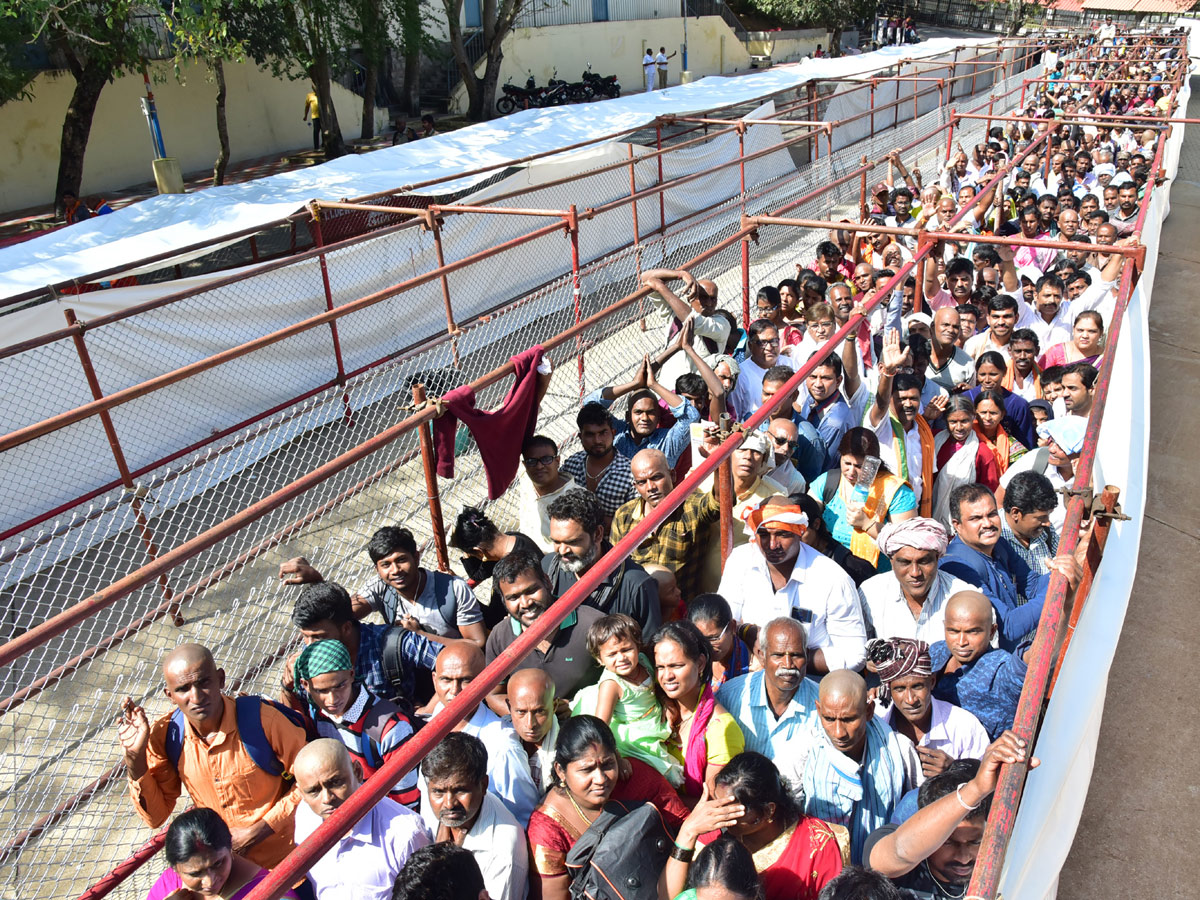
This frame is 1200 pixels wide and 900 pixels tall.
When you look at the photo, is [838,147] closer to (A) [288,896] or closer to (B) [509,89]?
(B) [509,89]

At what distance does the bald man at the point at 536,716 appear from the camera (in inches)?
118

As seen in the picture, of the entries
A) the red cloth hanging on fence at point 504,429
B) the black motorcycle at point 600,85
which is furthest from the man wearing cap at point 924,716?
the black motorcycle at point 600,85

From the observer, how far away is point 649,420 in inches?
199

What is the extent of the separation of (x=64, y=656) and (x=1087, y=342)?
6627 millimetres

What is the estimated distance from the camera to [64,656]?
533cm

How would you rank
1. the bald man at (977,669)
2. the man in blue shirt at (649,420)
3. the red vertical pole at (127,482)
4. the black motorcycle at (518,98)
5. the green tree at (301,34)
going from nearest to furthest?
the bald man at (977,669) < the man in blue shirt at (649,420) < the red vertical pole at (127,482) < the green tree at (301,34) < the black motorcycle at (518,98)

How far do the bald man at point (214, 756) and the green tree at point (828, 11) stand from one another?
36.9 metres

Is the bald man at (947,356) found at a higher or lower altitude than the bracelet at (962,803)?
lower

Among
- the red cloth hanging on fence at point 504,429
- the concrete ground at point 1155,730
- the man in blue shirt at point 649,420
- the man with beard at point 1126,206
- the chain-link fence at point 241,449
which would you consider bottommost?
the concrete ground at point 1155,730

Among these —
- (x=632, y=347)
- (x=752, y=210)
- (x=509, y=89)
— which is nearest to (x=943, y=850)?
(x=632, y=347)

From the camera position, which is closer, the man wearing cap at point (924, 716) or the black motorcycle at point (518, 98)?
the man wearing cap at point (924, 716)

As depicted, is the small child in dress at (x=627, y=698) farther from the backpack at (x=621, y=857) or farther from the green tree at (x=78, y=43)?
the green tree at (x=78, y=43)

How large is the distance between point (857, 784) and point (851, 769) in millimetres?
50

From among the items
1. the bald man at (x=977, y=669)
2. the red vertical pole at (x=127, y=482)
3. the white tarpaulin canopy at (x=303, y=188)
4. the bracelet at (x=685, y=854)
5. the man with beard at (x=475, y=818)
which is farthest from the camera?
the white tarpaulin canopy at (x=303, y=188)
